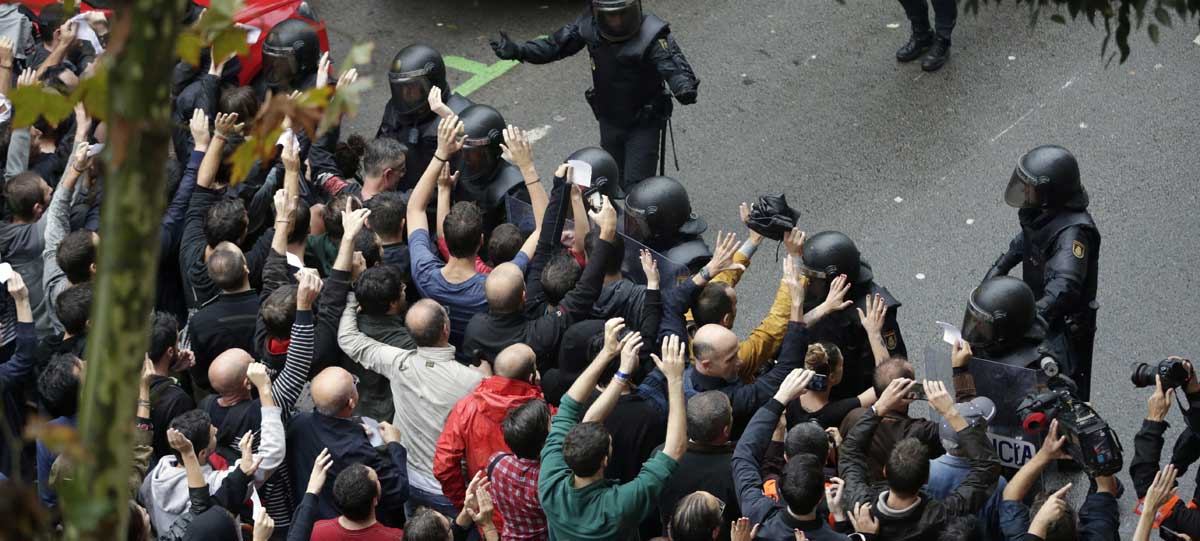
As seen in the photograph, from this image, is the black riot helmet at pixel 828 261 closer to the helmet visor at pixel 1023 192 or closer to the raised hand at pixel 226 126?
the helmet visor at pixel 1023 192

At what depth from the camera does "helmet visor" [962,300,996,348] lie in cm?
582

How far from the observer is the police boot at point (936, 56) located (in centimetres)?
966

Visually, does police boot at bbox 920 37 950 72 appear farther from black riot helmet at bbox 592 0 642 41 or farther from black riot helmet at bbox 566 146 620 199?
black riot helmet at bbox 566 146 620 199

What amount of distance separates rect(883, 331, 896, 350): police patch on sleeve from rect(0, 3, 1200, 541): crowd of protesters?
0.14m

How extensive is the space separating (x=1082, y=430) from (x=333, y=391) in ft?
9.04

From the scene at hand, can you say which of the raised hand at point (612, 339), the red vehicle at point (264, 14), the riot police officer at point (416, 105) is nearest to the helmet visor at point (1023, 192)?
the raised hand at point (612, 339)

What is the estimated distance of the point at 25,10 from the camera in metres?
A: 9.59

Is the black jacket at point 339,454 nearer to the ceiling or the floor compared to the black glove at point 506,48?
nearer to the ceiling

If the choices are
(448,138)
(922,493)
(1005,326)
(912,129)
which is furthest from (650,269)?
(912,129)

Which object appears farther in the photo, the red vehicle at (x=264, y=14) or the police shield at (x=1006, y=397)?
the red vehicle at (x=264, y=14)

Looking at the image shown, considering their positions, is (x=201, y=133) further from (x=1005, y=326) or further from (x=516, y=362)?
(x=1005, y=326)

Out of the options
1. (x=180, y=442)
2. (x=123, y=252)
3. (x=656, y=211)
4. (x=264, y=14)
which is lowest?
(x=264, y=14)

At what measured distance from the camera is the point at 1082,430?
192 inches

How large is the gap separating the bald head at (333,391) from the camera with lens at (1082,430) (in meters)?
2.64
